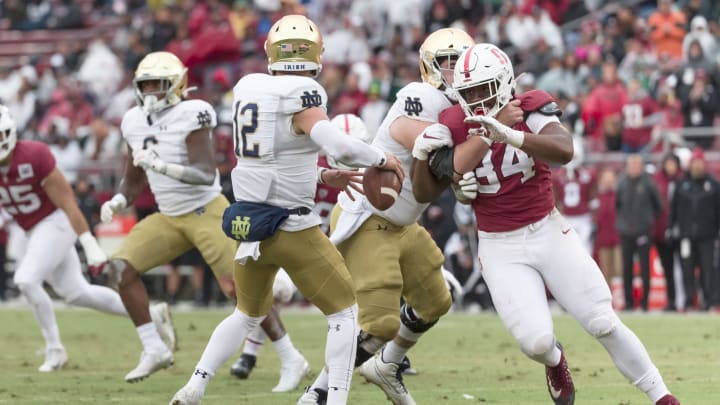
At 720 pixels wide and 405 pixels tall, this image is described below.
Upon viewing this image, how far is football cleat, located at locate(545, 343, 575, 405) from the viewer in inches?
274

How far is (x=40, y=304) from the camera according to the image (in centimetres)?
991

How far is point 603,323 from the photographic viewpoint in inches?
257

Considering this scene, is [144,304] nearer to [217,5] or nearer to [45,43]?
[217,5]

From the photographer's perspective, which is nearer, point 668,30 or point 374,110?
point 374,110

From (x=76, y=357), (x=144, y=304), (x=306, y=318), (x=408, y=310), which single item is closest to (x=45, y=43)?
(x=306, y=318)

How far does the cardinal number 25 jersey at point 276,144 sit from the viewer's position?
6719 mm

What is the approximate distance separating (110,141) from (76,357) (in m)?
8.38

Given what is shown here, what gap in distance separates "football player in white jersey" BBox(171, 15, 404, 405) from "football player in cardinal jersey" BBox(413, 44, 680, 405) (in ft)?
1.41

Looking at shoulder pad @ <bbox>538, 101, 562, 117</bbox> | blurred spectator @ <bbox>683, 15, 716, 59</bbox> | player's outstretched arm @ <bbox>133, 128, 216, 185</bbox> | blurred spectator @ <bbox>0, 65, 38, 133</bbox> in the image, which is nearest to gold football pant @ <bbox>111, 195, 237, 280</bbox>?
player's outstretched arm @ <bbox>133, 128, 216, 185</bbox>

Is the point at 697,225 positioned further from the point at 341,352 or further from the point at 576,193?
the point at 341,352

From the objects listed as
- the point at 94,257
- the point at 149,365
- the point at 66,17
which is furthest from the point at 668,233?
the point at 66,17

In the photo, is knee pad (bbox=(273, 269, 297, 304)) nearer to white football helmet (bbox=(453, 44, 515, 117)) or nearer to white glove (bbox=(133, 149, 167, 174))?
white glove (bbox=(133, 149, 167, 174))

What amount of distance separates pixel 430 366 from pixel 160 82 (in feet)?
9.09

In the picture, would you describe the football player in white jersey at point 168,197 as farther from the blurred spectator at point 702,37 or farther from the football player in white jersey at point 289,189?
the blurred spectator at point 702,37
